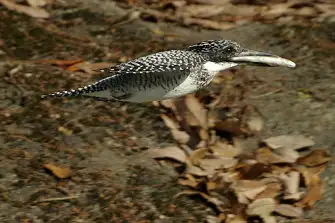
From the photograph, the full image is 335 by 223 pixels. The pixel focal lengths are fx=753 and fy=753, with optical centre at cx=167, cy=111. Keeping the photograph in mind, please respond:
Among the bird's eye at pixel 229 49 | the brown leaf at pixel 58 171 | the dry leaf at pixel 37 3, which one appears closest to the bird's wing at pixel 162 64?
the bird's eye at pixel 229 49

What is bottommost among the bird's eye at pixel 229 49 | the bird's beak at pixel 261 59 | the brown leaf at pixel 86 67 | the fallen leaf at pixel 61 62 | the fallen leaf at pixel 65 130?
the fallen leaf at pixel 65 130

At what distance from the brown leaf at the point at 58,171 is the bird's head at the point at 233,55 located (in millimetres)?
1011

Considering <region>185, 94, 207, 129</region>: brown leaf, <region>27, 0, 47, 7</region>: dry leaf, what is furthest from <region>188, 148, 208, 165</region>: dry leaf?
<region>27, 0, 47, 7</region>: dry leaf

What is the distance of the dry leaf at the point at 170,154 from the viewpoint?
4.48 metres

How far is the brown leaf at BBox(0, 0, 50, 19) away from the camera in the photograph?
6070 millimetres

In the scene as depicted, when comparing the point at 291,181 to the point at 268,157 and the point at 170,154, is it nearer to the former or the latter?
the point at 268,157

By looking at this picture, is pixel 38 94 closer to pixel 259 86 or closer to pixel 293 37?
pixel 259 86

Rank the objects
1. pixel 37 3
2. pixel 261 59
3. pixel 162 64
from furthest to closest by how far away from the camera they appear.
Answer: pixel 37 3 < pixel 261 59 < pixel 162 64

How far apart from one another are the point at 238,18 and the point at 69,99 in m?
1.92

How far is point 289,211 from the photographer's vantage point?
4145 millimetres

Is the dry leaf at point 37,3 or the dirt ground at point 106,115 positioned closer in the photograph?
the dirt ground at point 106,115

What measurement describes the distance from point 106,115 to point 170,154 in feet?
2.05

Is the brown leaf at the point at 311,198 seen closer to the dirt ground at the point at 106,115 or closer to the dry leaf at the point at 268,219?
the dirt ground at the point at 106,115

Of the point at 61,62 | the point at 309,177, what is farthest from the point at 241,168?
the point at 61,62
